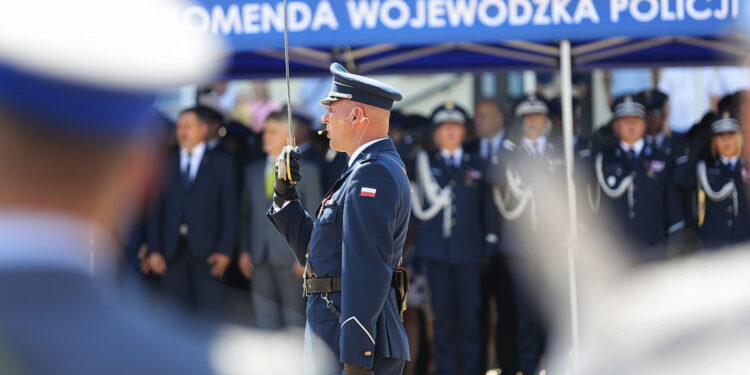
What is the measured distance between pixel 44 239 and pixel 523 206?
255 inches

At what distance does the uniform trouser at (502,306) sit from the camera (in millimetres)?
7457

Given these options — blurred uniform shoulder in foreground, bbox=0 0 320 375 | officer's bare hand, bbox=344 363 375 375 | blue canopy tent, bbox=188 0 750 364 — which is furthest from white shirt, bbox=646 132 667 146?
blurred uniform shoulder in foreground, bbox=0 0 320 375

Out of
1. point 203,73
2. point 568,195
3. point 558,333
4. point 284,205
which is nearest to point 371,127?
point 284,205

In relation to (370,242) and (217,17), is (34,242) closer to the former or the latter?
(370,242)

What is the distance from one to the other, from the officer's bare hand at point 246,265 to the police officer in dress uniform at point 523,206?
5.43 ft

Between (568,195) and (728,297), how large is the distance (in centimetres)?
560

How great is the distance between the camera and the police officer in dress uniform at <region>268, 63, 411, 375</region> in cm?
337

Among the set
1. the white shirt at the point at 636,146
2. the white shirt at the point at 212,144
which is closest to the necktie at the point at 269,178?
the white shirt at the point at 212,144

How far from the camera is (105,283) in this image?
1069mm

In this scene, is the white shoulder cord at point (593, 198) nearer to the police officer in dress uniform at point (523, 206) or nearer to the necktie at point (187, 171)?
the police officer in dress uniform at point (523, 206)

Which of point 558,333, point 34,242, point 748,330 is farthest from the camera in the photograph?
point 558,333

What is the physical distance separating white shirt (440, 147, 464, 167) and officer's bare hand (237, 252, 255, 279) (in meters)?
1.45

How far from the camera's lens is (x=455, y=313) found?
7.31 metres

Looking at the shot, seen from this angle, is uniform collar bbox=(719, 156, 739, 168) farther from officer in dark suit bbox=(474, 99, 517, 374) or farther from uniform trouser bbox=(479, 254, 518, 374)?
uniform trouser bbox=(479, 254, 518, 374)
